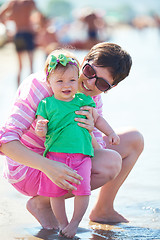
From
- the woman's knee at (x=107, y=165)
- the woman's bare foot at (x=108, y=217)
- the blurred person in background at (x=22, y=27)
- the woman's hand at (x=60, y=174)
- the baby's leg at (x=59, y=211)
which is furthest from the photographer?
the blurred person in background at (x=22, y=27)

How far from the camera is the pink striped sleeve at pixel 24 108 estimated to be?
256 cm

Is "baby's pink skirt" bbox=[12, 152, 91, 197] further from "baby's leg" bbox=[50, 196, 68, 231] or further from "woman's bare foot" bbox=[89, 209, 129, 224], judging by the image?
"woman's bare foot" bbox=[89, 209, 129, 224]

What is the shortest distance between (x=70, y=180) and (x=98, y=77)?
0.61 metres

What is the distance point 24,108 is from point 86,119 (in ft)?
1.07

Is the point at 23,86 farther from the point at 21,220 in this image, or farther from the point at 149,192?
the point at 149,192

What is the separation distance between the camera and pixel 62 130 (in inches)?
101

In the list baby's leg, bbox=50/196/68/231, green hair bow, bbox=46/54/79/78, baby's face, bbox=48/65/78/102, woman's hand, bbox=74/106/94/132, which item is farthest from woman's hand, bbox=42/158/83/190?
green hair bow, bbox=46/54/79/78

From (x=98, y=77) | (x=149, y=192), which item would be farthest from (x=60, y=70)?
(x=149, y=192)

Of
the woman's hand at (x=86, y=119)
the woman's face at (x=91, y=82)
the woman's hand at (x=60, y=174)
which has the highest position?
the woman's face at (x=91, y=82)

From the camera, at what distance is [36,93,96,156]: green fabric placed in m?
2.56

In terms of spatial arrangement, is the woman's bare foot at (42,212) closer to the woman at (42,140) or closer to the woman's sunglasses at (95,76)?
the woman at (42,140)

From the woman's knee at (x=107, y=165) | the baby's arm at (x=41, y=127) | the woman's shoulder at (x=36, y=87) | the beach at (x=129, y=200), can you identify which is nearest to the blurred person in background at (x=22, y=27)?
the beach at (x=129, y=200)

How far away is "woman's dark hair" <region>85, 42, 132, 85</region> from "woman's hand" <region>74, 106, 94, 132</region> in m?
0.26

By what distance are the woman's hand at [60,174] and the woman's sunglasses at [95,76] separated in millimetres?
519
